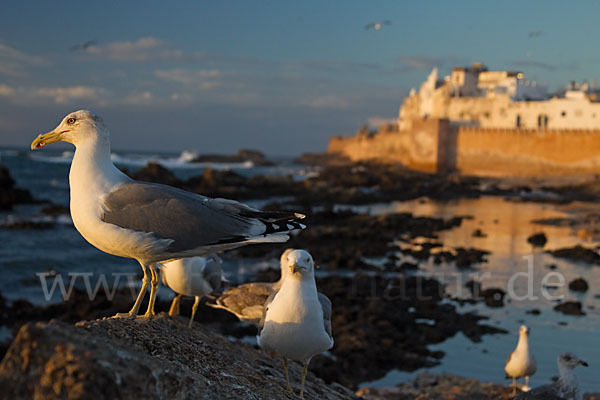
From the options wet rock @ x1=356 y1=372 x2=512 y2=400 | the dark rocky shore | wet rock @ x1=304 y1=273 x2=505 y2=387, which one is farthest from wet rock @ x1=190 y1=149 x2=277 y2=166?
wet rock @ x1=356 y1=372 x2=512 y2=400

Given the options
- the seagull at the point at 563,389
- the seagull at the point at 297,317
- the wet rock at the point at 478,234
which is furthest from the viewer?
the wet rock at the point at 478,234

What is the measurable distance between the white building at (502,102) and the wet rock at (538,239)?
3857 cm

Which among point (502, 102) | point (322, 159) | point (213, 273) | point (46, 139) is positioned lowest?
point (213, 273)

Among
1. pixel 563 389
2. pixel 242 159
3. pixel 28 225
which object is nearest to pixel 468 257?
pixel 563 389

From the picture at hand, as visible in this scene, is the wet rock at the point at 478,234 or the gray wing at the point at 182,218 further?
the wet rock at the point at 478,234

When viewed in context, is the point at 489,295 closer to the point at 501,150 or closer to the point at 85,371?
the point at 85,371

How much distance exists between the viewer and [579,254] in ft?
48.4

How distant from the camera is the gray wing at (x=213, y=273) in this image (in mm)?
5445

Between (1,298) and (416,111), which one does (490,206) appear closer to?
(1,298)

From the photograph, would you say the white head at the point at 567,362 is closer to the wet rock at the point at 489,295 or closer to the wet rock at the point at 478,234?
the wet rock at the point at 489,295

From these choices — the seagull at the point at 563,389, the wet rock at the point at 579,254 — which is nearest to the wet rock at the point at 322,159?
the wet rock at the point at 579,254

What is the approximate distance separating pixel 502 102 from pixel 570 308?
166ft

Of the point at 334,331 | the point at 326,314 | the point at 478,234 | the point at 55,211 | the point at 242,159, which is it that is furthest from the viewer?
the point at 242,159

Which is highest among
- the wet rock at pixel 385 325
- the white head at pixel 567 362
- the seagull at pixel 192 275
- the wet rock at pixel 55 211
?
the seagull at pixel 192 275
